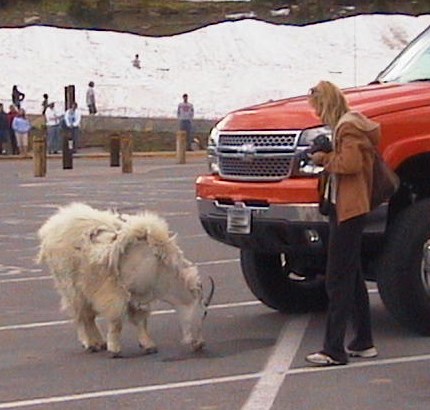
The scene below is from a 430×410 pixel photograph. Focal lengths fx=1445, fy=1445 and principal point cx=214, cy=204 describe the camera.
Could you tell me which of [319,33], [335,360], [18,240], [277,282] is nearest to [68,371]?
[335,360]

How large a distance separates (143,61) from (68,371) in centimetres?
4442

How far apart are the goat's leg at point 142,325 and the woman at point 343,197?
1.20 m

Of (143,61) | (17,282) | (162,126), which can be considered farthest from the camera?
(143,61)

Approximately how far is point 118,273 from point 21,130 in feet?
101

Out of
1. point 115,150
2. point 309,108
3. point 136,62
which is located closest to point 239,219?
point 309,108

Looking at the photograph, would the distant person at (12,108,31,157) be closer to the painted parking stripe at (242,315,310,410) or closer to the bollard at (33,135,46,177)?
the bollard at (33,135,46,177)

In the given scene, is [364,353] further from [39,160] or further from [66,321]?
[39,160]

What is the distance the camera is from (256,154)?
10266mm

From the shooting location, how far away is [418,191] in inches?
410

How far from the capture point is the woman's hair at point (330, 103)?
916 cm

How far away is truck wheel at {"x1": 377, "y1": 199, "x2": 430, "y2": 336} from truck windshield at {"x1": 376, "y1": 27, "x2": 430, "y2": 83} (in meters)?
1.61

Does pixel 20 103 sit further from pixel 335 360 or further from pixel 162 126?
pixel 335 360

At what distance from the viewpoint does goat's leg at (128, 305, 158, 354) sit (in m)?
9.82

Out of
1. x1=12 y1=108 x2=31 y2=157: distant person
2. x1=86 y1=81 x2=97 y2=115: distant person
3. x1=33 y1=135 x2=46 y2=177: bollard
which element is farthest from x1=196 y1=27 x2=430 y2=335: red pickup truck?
x1=86 y1=81 x2=97 y2=115: distant person
